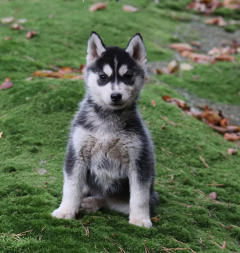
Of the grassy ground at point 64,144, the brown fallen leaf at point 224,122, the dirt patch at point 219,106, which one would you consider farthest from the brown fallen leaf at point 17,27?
the brown fallen leaf at point 224,122

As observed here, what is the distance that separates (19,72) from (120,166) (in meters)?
4.49

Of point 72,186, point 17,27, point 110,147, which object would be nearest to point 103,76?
point 110,147

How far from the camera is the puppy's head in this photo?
4434 mm

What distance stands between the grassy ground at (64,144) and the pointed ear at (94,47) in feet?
5.13

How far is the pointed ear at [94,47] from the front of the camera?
15.6ft

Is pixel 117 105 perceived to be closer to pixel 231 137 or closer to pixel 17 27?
pixel 231 137

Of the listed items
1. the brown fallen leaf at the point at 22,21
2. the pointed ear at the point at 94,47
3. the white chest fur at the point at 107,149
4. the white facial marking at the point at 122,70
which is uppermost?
the pointed ear at the point at 94,47

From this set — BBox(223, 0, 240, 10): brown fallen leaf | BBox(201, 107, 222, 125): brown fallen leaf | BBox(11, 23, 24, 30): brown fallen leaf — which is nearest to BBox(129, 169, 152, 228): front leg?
BBox(201, 107, 222, 125): brown fallen leaf

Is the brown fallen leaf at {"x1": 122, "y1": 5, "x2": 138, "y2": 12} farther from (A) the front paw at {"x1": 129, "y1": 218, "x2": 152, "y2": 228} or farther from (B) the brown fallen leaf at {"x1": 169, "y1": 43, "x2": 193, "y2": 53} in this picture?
(A) the front paw at {"x1": 129, "y1": 218, "x2": 152, "y2": 228}

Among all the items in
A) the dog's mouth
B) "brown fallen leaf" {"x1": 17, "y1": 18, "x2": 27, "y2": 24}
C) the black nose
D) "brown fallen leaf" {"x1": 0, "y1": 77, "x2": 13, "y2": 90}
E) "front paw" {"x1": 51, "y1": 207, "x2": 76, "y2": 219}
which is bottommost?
"brown fallen leaf" {"x1": 17, "y1": 18, "x2": 27, "y2": 24}

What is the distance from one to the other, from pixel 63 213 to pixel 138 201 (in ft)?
2.52

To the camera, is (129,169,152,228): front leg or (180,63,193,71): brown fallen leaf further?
(180,63,193,71): brown fallen leaf

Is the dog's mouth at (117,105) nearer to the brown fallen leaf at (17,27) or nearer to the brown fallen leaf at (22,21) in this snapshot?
the brown fallen leaf at (17,27)

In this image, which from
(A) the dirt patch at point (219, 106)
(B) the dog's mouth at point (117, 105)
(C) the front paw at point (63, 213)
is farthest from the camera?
(A) the dirt patch at point (219, 106)
